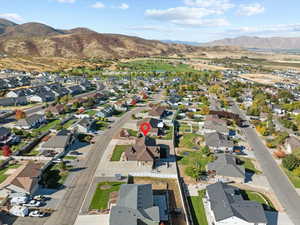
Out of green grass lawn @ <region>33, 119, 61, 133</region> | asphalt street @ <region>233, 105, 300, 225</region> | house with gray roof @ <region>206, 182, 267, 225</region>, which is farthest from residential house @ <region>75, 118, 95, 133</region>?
asphalt street @ <region>233, 105, 300, 225</region>

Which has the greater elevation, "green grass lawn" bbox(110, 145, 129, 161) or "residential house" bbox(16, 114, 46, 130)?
"residential house" bbox(16, 114, 46, 130)

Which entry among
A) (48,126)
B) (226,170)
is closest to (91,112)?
(48,126)

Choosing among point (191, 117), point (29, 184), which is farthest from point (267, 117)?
point (29, 184)

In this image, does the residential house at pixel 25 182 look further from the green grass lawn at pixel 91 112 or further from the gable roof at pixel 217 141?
the green grass lawn at pixel 91 112

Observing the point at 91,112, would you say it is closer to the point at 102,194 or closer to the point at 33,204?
the point at 102,194

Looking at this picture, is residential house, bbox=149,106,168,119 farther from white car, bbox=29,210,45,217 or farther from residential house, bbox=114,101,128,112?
white car, bbox=29,210,45,217

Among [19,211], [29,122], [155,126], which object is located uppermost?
[29,122]
